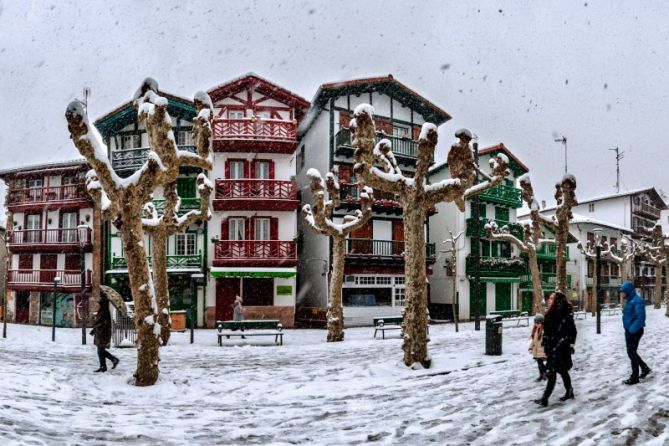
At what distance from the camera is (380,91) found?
109 ft

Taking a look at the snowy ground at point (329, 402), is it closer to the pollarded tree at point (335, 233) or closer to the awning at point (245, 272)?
the pollarded tree at point (335, 233)

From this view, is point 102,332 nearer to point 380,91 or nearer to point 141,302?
point 141,302

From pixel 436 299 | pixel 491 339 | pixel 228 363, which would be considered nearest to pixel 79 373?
pixel 228 363

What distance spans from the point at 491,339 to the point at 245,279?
16.7 meters

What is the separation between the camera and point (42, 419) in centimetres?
822

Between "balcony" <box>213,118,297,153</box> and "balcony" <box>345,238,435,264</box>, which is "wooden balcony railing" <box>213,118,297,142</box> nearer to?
"balcony" <box>213,118,297,153</box>

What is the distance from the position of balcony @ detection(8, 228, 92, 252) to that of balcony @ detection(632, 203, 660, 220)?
58743 mm

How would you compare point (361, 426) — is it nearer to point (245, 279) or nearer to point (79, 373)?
point (79, 373)

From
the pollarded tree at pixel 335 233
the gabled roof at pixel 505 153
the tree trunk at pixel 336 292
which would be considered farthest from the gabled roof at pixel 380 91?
the tree trunk at pixel 336 292

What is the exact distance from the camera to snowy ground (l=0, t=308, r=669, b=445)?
7461 mm

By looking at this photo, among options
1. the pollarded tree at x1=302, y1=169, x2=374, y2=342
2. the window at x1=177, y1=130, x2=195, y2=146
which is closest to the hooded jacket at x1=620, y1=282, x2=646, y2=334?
the pollarded tree at x1=302, y1=169, x2=374, y2=342

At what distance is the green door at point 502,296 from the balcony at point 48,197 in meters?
26.9

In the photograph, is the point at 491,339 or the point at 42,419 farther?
the point at 491,339

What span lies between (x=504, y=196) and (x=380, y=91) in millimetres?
12659
